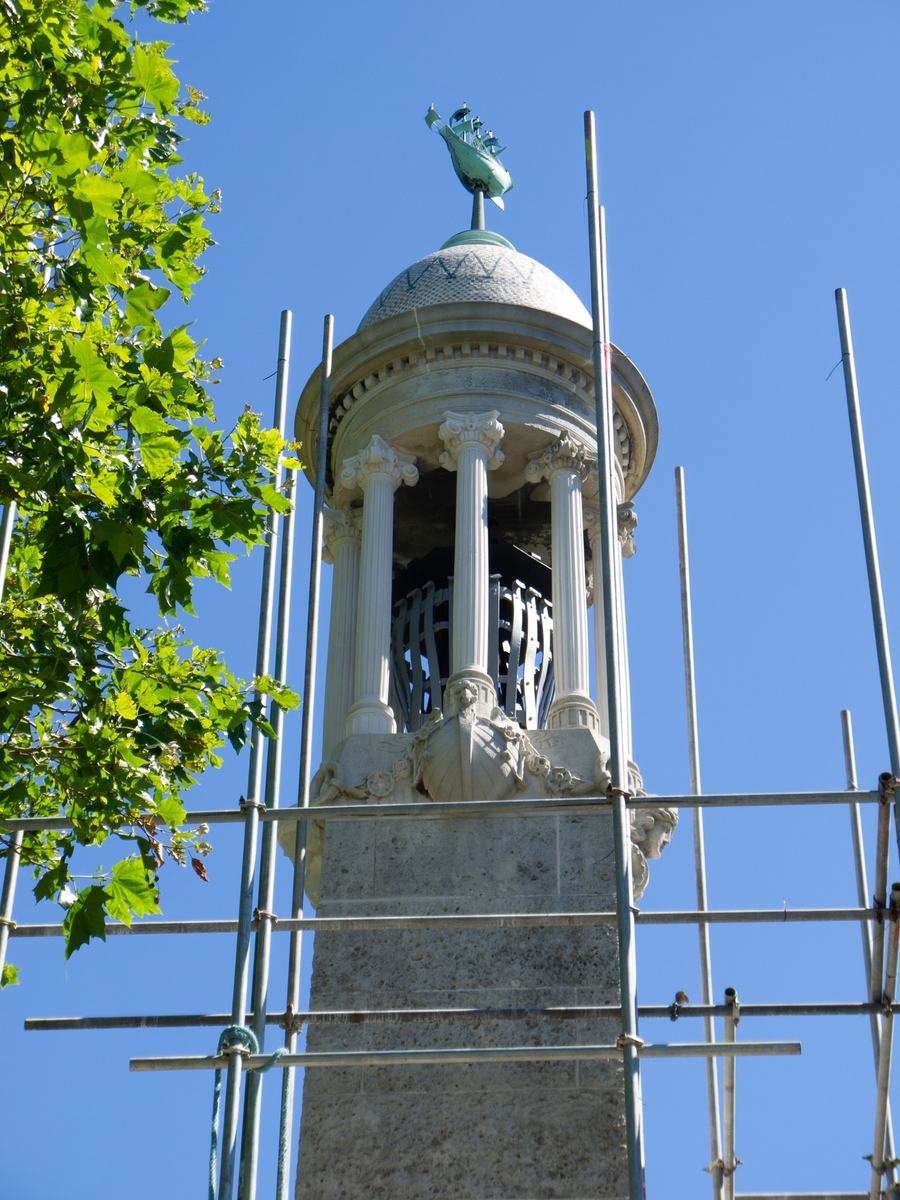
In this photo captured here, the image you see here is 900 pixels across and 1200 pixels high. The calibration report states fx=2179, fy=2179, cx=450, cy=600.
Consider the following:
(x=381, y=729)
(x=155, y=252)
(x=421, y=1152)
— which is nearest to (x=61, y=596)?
(x=155, y=252)

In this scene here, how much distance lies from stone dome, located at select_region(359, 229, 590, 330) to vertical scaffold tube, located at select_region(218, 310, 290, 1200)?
16.1 ft

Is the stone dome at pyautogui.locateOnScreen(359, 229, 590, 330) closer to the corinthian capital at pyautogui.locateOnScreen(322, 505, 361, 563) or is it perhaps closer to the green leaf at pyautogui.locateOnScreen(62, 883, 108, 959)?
the corinthian capital at pyautogui.locateOnScreen(322, 505, 361, 563)

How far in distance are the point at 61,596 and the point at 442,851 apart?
6.47 metres

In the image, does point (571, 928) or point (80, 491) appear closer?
point (80, 491)

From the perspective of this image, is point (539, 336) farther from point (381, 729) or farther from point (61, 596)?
point (61, 596)

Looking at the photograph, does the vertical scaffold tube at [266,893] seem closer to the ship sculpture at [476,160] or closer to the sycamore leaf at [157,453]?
the sycamore leaf at [157,453]

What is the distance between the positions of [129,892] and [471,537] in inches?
346

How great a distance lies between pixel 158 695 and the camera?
12.4 metres

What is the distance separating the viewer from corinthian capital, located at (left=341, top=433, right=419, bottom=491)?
20.9 meters

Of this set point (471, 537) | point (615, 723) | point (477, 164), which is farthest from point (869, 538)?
point (477, 164)

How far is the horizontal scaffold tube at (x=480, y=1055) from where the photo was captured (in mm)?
12383

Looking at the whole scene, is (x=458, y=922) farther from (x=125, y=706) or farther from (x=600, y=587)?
(x=600, y=587)

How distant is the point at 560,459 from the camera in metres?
21.0

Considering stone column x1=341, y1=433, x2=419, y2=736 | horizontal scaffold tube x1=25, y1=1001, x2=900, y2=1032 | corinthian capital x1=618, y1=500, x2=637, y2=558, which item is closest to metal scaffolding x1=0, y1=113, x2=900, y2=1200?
horizontal scaffold tube x1=25, y1=1001, x2=900, y2=1032
